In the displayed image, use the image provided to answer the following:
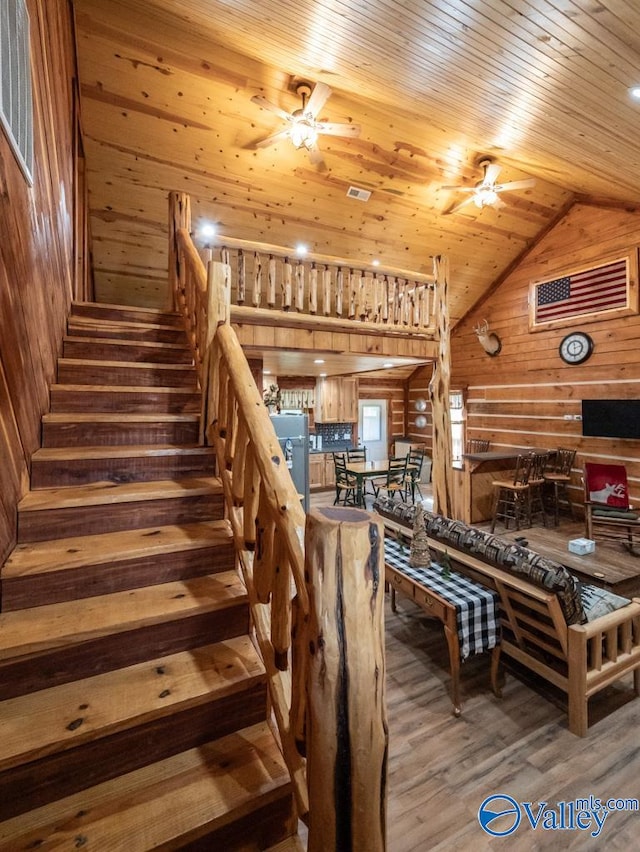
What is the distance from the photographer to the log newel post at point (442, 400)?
185 inches

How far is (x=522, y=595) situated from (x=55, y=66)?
439 cm

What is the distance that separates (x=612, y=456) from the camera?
5703mm

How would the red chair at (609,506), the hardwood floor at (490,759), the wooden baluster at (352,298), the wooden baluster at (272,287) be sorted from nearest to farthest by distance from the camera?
1. the hardwood floor at (490,759)
2. the wooden baluster at (272,287)
3. the wooden baluster at (352,298)
4. the red chair at (609,506)

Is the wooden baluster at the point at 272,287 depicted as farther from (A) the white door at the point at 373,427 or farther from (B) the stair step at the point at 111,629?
(A) the white door at the point at 373,427

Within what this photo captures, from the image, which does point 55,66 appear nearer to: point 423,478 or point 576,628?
point 576,628

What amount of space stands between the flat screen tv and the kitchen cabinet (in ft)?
15.1

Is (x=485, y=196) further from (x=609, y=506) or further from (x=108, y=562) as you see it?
(x=108, y=562)

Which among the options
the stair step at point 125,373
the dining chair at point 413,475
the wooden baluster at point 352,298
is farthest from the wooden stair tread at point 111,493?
the dining chair at point 413,475

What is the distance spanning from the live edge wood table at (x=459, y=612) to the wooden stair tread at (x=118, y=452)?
169cm

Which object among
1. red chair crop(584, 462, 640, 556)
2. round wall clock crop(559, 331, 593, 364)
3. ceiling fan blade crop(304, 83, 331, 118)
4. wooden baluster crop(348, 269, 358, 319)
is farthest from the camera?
round wall clock crop(559, 331, 593, 364)

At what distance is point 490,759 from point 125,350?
3231 millimetres

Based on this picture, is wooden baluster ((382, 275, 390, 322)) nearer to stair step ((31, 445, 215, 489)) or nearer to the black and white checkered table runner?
the black and white checkered table runner

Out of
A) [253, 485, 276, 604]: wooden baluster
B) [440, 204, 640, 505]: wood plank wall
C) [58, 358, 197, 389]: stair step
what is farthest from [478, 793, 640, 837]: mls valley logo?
[440, 204, 640, 505]: wood plank wall

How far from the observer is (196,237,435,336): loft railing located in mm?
3773
